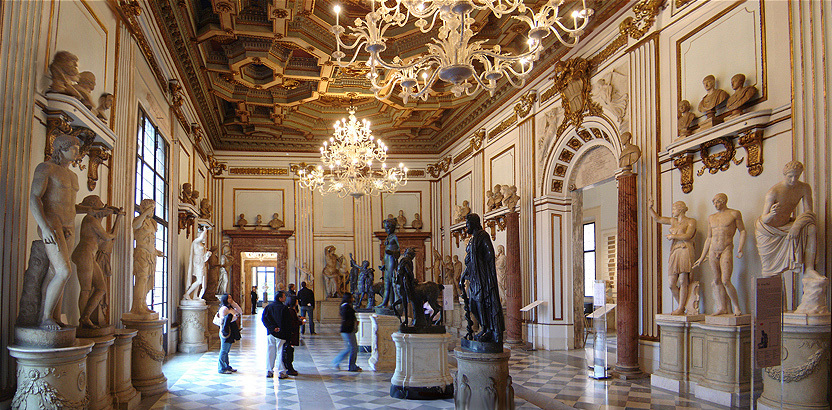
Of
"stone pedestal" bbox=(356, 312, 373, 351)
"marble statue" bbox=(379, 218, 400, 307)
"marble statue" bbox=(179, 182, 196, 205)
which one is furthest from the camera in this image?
"marble statue" bbox=(179, 182, 196, 205)

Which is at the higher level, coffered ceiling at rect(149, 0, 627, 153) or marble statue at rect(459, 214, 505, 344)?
coffered ceiling at rect(149, 0, 627, 153)

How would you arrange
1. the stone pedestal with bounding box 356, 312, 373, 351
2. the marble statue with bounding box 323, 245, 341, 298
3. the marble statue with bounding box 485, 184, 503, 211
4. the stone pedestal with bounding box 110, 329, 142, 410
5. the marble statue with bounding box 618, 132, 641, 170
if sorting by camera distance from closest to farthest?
the stone pedestal with bounding box 110, 329, 142, 410 → the marble statue with bounding box 618, 132, 641, 170 → the stone pedestal with bounding box 356, 312, 373, 351 → the marble statue with bounding box 485, 184, 503, 211 → the marble statue with bounding box 323, 245, 341, 298

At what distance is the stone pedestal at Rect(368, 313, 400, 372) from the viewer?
953cm

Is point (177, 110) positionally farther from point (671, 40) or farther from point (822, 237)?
point (822, 237)

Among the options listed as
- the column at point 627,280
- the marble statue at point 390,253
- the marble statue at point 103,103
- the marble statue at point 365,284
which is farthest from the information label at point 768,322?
the marble statue at point 365,284

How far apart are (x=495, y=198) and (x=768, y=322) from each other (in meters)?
10.1

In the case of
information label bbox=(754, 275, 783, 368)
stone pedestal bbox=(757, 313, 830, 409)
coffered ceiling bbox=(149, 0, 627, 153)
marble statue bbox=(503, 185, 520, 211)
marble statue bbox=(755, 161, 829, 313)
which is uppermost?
coffered ceiling bbox=(149, 0, 627, 153)

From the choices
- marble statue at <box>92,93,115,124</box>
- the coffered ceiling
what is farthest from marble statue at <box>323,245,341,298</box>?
marble statue at <box>92,93,115,124</box>

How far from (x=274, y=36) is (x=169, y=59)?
204cm

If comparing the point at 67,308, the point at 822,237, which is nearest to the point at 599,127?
the point at 822,237

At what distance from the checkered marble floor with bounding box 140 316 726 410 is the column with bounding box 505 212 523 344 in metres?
1.72

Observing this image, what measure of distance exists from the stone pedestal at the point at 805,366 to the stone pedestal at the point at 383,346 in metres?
5.51

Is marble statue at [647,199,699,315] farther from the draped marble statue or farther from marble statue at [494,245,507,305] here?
the draped marble statue

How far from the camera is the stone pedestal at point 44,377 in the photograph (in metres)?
4.75
